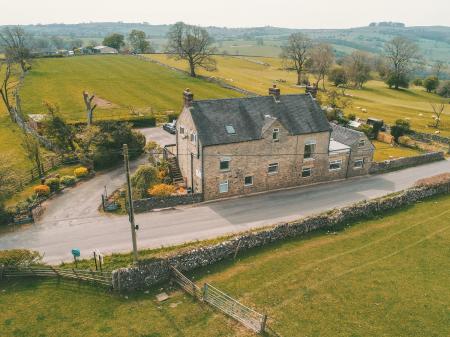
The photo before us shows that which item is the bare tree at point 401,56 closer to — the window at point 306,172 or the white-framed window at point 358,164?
the white-framed window at point 358,164

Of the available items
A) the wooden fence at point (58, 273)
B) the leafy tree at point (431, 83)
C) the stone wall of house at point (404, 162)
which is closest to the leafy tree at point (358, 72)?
the leafy tree at point (431, 83)

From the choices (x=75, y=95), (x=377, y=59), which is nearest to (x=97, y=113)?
(x=75, y=95)

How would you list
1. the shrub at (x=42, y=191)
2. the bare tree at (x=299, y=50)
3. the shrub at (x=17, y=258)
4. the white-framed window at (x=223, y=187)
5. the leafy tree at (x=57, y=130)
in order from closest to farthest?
the shrub at (x=17, y=258), the shrub at (x=42, y=191), the white-framed window at (x=223, y=187), the leafy tree at (x=57, y=130), the bare tree at (x=299, y=50)

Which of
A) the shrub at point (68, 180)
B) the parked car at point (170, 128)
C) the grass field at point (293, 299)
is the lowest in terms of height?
the grass field at point (293, 299)

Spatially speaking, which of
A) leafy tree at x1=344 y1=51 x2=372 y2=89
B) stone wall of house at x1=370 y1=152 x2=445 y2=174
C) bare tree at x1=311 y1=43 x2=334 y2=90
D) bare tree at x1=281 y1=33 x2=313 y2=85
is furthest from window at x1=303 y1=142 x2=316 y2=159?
leafy tree at x1=344 y1=51 x2=372 y2=89

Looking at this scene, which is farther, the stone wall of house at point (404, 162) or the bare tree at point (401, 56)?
the bare tree at point (401, 56)

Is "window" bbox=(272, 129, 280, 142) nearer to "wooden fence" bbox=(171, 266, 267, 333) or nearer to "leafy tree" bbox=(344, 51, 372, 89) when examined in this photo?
"wooden fence" bbox=(171, 266, 267, 333)

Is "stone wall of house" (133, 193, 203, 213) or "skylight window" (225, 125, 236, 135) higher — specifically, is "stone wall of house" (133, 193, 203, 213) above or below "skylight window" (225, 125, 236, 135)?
below
